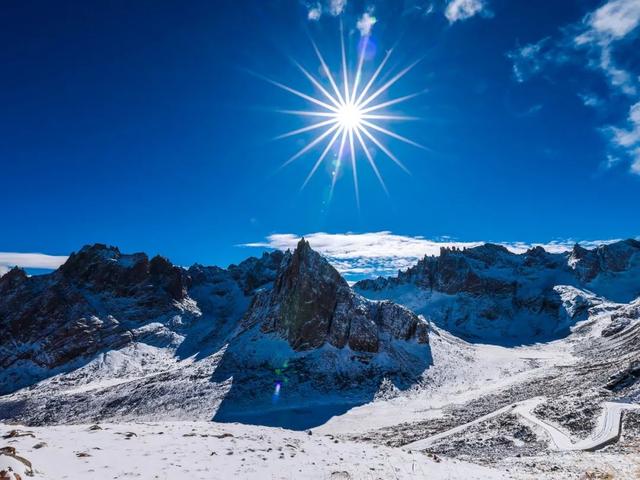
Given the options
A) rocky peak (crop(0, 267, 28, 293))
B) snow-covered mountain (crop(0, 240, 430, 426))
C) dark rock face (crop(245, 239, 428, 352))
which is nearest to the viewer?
snow-covered mountain (crop(0, 240, 430, 426))

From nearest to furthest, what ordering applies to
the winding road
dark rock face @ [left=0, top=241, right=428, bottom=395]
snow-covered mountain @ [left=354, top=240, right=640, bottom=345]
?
the winding road < dark rock face @ [left=0, top=241, right=428, bottom=395] < snow-covered mountain @ [left=354, top=240, right=640, bottom=345]

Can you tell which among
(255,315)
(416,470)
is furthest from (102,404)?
(416,470)

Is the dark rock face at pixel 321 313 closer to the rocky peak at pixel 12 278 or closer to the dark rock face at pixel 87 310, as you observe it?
the dark rock face at pixel 87 310

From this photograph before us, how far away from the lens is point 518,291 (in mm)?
172875

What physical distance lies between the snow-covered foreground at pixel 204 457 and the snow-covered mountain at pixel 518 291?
127010 millimetres

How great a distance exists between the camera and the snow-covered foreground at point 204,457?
506 inches

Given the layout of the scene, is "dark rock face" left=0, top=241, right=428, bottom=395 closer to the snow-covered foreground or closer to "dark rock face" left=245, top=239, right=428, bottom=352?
"dark rock face" left=245, top=239, right=428, bottom=352

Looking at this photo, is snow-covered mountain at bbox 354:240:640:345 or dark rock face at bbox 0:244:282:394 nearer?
dark rock face at bbox 0:244:282:394

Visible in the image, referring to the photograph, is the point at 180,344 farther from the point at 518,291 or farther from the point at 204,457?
the point at 518,291

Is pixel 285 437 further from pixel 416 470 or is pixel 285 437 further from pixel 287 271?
pixel 287 271

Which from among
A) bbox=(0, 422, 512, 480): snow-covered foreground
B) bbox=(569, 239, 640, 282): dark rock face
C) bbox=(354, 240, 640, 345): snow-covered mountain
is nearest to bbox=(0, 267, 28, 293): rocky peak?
bbox=(0, 422, 512, 480): snow-covered foreground

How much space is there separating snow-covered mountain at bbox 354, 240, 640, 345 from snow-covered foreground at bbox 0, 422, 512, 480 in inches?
5000

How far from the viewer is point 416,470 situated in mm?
16047

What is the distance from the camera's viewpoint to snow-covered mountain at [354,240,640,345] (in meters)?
147
